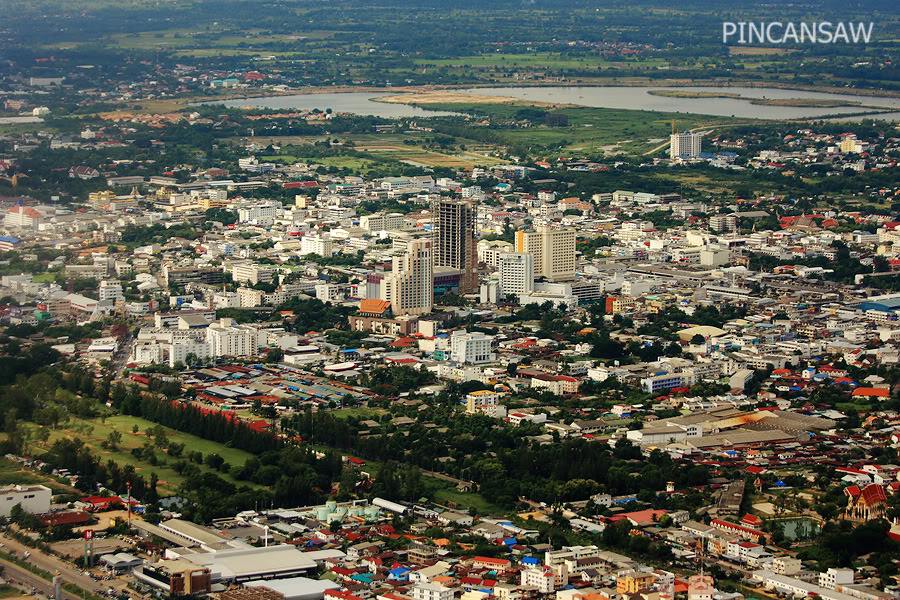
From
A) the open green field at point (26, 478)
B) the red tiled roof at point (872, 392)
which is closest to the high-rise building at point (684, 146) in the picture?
the red tiled roof at point (872, 392)

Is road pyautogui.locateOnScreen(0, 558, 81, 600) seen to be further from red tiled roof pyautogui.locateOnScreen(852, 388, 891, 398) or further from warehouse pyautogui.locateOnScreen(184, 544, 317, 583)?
red tiled roof pyautogui.locateOnScreen(852, 388, 891, 398)

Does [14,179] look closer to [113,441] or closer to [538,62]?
[113,441]

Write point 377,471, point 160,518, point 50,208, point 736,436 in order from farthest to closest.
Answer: point 50,208, point 736,436, point 377,471, point 160,518

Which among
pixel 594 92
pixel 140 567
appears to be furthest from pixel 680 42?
pixel 140 567

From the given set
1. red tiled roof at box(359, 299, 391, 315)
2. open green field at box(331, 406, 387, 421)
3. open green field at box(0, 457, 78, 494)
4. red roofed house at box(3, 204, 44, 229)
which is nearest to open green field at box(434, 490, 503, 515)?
open green field at box(331, 406, 387, 421)

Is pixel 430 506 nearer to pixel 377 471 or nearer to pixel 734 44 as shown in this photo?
pixel 377 471

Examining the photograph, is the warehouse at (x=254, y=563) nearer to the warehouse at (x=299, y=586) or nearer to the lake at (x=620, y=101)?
the warehouse at (x=299, y=586)

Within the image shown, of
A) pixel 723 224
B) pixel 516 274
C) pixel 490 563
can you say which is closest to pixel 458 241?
pixel 516 274
